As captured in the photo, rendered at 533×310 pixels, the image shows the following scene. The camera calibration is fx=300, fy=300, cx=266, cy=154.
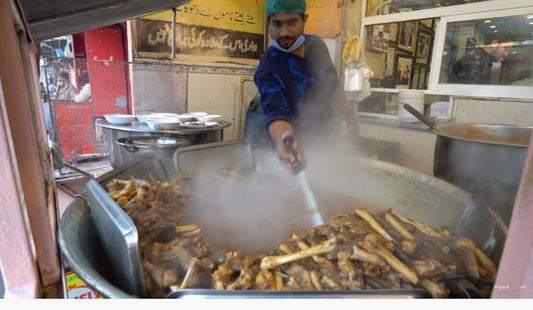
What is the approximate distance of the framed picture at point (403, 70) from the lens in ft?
15.8

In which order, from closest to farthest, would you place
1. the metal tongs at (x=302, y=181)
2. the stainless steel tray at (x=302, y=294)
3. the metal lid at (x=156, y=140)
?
1. the stainless steel tray at (x=302, y=294)
2. the metal tongs at (x=302, y=181)
3. the metal lid at (x=156, y=140)

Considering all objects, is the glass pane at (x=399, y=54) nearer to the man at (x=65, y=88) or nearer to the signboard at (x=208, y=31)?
the signboard at (x=208, y=31)

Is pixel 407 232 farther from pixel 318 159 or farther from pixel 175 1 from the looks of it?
pixel 175 1

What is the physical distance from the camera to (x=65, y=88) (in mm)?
3719

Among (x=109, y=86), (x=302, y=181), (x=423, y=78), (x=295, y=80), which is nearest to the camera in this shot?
(x=302, y=181)

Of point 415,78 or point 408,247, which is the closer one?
point 408,247

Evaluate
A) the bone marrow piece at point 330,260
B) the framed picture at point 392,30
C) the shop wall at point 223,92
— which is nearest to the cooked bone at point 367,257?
the bone marrow piece at point 330,260

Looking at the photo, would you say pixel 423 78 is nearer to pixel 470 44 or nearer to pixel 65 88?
pixel 470 44

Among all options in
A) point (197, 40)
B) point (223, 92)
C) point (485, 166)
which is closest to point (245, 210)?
point (485, 166)

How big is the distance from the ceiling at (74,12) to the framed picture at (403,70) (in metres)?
3.99

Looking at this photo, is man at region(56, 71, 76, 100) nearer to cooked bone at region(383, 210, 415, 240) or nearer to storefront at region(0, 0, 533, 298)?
storefront at region(0, 0, 533, 298)

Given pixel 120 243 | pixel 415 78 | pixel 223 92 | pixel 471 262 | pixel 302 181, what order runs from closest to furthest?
pixel 120 243 → pixel 471 262 → pixel 302 181 → pixel 415 78 → pixel 223 92

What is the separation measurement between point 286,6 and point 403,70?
3091 millimetres
